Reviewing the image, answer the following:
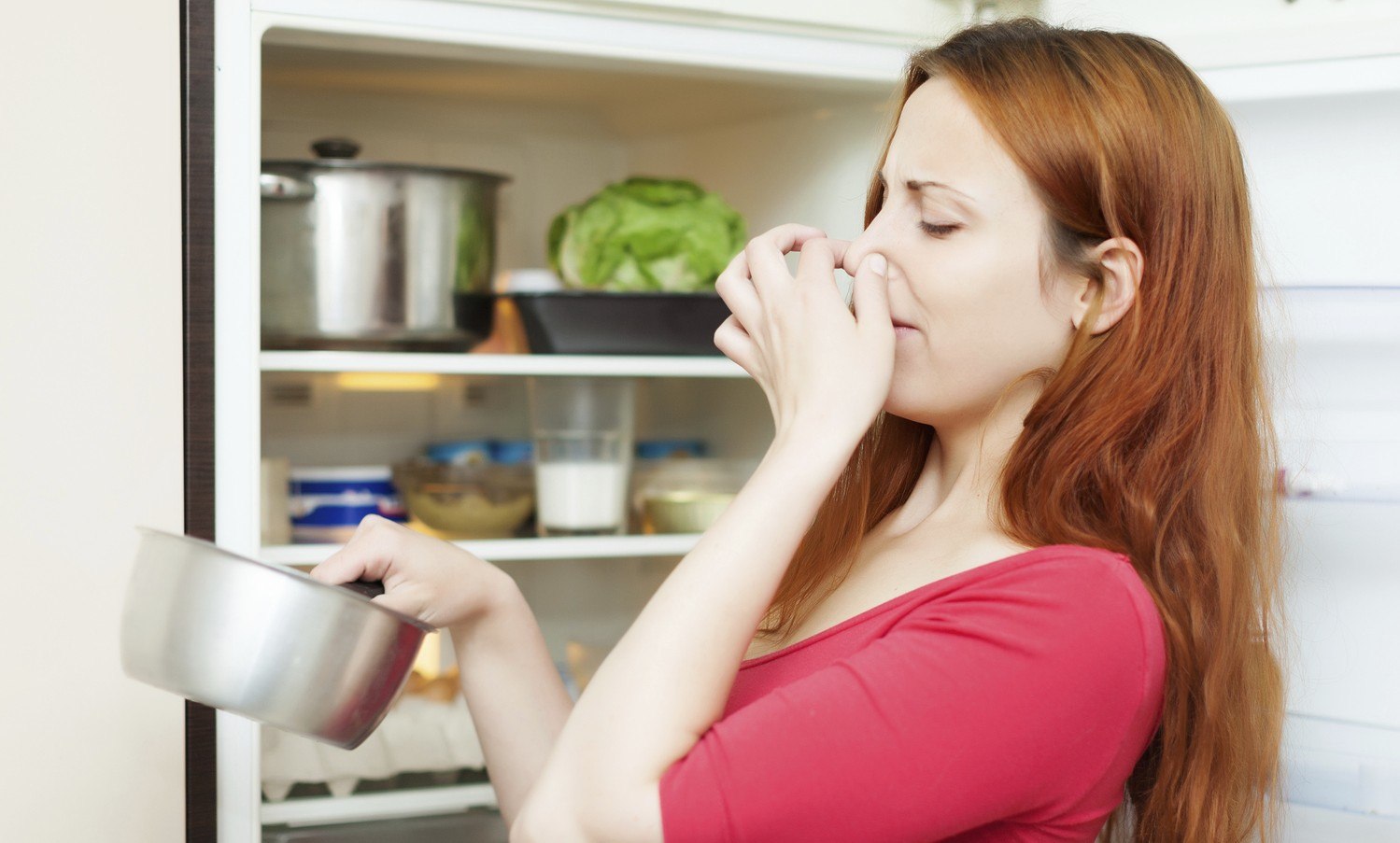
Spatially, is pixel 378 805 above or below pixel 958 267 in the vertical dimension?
below

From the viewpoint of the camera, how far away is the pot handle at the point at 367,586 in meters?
0.89

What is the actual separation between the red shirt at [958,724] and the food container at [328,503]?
79cm

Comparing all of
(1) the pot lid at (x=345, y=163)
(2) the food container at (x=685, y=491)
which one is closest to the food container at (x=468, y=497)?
(2) the food container at (x=685, y=491)

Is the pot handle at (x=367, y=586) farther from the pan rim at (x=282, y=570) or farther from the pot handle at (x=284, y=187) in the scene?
the pot handle at (x=284, y=187)

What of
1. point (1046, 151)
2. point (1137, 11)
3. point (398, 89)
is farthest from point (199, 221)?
point (1137, 11)

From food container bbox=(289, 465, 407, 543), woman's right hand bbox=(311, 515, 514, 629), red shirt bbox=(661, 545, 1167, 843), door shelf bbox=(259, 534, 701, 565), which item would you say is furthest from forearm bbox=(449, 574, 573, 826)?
food container bbox=(289, 465, 407, 543)

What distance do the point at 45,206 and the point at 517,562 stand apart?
83 cm

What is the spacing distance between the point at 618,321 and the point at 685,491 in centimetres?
26

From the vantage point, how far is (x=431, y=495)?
56.7 inches

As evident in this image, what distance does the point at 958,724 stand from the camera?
27.8 inches

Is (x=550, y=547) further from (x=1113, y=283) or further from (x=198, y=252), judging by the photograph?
(x=1113, y=283)

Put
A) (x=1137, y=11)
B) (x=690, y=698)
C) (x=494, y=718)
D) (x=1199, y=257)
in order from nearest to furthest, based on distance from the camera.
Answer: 1. (x=690, y=698)
2. (x=1199, y=257)
3. (x=494, y=718)
4. (x=1137, y=11)

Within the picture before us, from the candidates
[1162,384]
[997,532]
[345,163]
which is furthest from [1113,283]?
[345,163]

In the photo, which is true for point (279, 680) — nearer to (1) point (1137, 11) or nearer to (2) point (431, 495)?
(2) point (431, 495)
